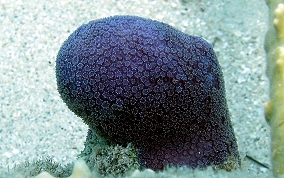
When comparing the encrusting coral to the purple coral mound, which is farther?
the purple coral mound

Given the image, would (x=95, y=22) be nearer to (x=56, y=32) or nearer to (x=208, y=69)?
(x=208, y=69)

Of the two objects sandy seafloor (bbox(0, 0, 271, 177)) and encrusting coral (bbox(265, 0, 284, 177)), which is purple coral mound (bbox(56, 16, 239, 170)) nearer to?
encrusting coral (bbox(265, 0, 284, 177))

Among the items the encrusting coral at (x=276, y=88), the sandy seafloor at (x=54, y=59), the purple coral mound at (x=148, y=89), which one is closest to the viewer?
the encrusting coral at (x=276, y=88)

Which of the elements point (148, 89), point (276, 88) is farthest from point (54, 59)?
point (276, 88)

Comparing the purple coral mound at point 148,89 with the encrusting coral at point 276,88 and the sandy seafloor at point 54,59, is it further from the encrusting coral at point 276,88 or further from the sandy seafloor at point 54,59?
the sandy seafloor at point 54,59

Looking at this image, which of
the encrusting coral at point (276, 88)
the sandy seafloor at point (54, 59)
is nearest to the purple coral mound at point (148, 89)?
the encrusting coral at point (276, 88)

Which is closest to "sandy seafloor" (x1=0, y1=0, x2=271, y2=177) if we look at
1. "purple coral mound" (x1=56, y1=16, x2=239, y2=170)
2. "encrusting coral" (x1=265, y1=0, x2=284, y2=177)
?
"purple coral mound" (x1=56, y1=16, x2=239, y2=170)

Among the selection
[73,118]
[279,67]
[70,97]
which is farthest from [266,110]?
[73,118]
